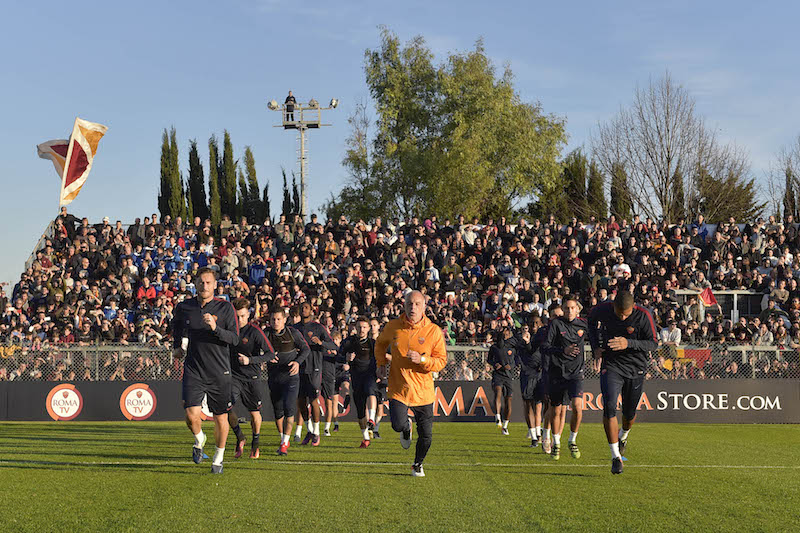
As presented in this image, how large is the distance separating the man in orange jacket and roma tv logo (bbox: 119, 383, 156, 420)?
13.4 metres

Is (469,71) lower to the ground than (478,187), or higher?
higher

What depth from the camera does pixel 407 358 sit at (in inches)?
358

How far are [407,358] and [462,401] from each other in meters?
12.6

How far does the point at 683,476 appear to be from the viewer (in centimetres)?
1030

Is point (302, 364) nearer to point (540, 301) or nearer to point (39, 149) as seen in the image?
point (540, 301)

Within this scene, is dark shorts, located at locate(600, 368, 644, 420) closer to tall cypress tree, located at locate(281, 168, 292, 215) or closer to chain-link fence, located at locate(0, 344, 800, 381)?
chain-link fence, located at locate(0, 344, 800, 381)

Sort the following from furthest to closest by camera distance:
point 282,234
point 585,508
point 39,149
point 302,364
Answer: point 39,149 < point 282,234 < point 302,364 < point 585,508

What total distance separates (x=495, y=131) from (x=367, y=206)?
7972 mm

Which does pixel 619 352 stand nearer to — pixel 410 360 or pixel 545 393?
pixel 410 360

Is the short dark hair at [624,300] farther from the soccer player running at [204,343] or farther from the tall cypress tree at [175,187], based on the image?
the tall cypress tree at [175,187]

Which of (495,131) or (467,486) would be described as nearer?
(467,486)

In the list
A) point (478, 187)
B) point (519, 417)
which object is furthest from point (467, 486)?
point (478, 187)

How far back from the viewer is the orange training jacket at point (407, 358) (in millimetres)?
9133

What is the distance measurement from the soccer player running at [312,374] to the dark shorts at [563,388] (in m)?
3.93
